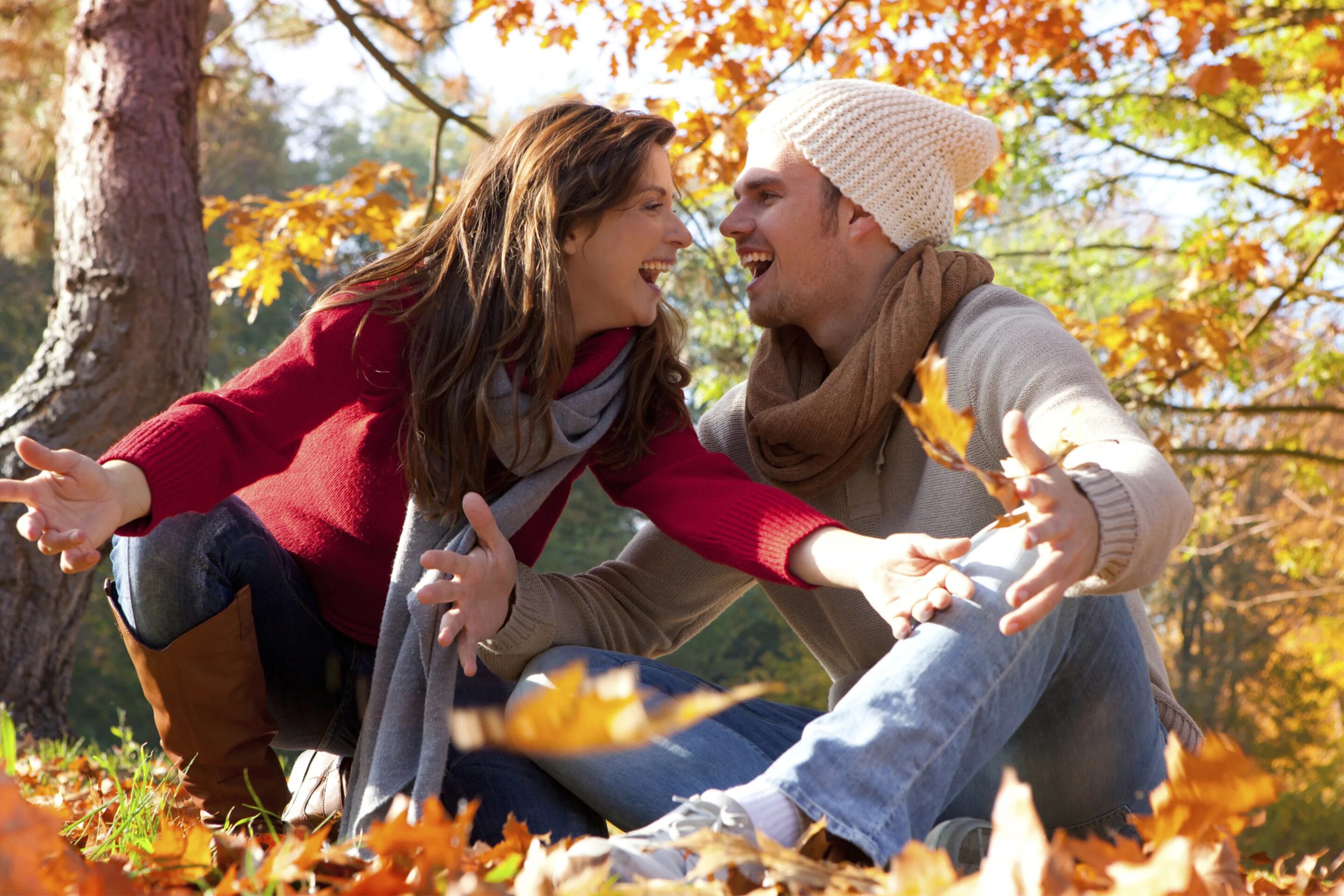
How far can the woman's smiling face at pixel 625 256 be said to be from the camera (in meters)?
2.18

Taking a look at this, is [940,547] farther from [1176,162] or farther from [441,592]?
[1176,162]

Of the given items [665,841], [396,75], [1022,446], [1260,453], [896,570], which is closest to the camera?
[665,841]

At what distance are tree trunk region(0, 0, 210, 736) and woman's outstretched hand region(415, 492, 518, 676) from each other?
2222 mm

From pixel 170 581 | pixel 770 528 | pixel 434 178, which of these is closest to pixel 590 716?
pixel 770 528

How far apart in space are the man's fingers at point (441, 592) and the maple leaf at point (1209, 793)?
975 millimetres

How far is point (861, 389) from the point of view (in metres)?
2.13

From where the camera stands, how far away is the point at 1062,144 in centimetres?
673

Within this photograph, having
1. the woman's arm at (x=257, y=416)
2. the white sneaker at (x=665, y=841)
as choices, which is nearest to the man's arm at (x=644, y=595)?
the woman's arm at (x=257, y=416)

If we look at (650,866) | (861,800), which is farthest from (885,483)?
(650,866)

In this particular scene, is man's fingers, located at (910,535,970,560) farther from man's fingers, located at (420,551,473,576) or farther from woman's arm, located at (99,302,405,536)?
woman's arm, located at (99,302,405,536)

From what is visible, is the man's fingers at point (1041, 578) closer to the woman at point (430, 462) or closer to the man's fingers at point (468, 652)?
the woman at point (430, 462)

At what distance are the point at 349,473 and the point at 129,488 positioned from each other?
0.54 metres

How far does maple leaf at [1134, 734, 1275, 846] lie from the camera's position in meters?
1.05

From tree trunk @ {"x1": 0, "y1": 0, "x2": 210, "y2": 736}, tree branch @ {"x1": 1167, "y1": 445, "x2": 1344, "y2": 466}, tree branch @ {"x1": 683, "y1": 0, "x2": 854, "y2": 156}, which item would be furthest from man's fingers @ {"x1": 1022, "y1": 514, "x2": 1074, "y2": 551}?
tree branch @ {"x1": 1167, "y1": 445, "x2": 1344, "y2": 466}
